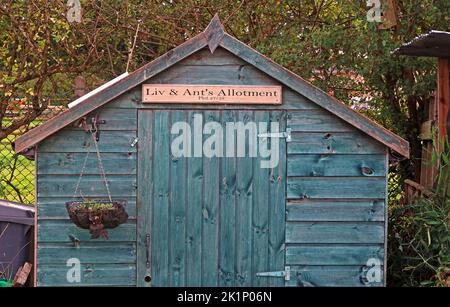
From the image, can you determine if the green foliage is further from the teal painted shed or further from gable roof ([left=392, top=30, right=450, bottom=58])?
gable roof ([left=392, top=30, right=450, bottom=58])

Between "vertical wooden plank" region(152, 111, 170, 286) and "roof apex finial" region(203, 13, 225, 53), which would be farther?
"vertical wooden plank" region(152, 111, 170, 286)

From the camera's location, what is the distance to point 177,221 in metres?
6.09

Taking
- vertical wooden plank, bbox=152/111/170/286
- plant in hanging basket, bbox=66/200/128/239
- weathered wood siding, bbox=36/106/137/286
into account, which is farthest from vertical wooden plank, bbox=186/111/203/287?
plant in hanging basket, bbox=66/200/128/239

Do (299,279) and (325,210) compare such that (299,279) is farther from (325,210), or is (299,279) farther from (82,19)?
(82,19)

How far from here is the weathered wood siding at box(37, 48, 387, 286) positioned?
6.04 metres

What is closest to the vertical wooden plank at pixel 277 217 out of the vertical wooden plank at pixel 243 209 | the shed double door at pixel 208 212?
the shed double door at pixel 208 212

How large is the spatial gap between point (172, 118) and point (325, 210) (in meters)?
1.40

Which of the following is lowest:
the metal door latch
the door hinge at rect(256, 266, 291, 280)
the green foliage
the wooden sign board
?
the door hinge at rect(256, 266, 291, 280)

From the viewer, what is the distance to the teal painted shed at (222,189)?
6.04 m

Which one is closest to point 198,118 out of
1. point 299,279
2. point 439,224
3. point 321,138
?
point 321,138

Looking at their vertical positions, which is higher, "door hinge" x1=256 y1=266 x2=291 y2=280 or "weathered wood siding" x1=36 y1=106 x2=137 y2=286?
"weathered wood siding" x1=36 y1=106 x2=137 y2=286

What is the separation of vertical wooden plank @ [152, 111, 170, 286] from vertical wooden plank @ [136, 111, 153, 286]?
39 mm

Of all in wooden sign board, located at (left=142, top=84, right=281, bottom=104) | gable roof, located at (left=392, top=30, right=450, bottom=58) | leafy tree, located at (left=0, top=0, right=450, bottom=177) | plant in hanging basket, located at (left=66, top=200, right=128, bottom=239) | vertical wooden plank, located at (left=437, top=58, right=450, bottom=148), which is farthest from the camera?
leafy tree, located at (left=0, top=0, right=450, bottom=177)

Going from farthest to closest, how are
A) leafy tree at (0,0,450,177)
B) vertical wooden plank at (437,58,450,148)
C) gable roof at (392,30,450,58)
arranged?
leafy tree at (0,0,450,177) → vertical wooden plank at (437,58,450,148) → gable roof at (392,30,450,58)
